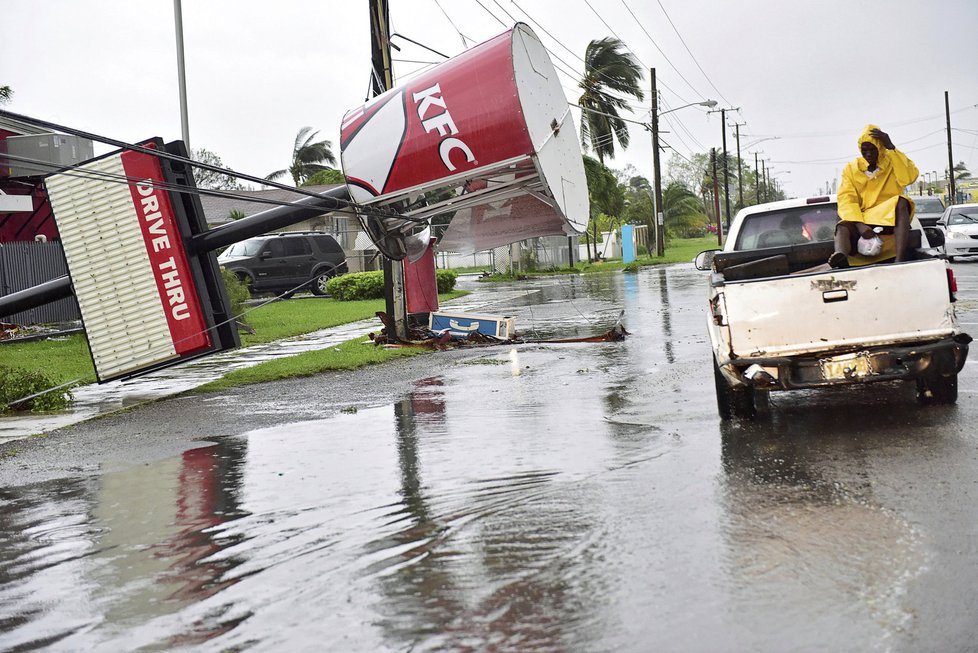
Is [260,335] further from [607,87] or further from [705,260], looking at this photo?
[607,87]

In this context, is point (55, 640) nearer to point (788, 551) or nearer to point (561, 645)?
point (561, 645)

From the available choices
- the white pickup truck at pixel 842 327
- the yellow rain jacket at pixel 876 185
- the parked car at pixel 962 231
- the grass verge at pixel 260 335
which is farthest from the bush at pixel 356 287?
the white pickup truck at pixel 842 327

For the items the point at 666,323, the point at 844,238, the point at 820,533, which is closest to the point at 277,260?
the point at 666,323

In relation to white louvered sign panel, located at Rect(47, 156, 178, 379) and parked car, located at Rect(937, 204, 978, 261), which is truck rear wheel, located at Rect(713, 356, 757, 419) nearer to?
white louvered sign panel, located at Rect(47, 156, 178, 379)

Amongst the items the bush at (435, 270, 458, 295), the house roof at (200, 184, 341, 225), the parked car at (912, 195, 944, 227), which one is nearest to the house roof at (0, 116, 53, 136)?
the bush at (435, 270, 458, 295)

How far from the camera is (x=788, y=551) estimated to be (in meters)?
4.96

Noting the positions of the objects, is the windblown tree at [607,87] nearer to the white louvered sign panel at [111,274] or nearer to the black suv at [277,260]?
the black suv at [277,260]

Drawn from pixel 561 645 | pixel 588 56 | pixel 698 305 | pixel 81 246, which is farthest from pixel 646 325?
pixel 588 56

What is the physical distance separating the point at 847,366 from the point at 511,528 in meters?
3.42

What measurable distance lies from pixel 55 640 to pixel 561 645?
83.0 inches

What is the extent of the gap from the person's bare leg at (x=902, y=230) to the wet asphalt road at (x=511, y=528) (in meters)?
1.24

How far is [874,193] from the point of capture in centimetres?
919

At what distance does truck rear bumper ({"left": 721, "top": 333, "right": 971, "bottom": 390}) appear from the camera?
7.82 meters

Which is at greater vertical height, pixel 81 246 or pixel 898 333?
pixel 81 246
